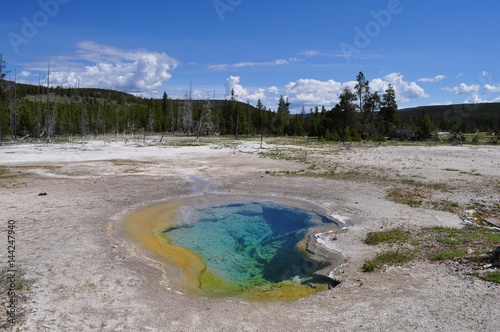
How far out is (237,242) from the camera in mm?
14852

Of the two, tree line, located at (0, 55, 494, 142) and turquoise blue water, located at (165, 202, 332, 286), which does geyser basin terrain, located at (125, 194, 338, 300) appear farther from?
tree line, located at (0, 55, 494, 142)

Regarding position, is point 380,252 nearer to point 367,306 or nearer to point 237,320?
point 367,306

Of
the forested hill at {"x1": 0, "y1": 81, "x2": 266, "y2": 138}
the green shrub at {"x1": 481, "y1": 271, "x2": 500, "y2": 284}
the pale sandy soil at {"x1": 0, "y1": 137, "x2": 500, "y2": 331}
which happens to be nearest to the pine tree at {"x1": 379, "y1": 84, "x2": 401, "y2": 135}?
the forested hill at {"x1": 0, "y1": 81, "x2": 266, "y2": 138}

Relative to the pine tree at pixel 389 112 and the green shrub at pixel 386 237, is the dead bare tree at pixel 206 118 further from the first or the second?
the green shrub at pixel 386 237

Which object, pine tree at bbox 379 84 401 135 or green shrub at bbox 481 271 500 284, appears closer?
green shrub at bbox 481 271 500 284

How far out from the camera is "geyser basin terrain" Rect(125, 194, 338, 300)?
10.2 m

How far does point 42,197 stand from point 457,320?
19.0 m

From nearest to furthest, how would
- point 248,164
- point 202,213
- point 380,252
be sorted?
point 380,252, point 202,213, point 248,164

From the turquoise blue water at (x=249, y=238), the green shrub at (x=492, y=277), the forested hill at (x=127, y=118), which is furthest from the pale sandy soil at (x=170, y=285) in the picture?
the forested hill at (x=127, y=118)

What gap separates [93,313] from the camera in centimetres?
764

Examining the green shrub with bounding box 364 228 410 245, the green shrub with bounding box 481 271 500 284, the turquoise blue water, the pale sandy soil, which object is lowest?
the turquoise blue water

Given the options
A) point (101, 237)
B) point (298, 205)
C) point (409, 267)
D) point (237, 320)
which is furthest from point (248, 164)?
point (237, 320)

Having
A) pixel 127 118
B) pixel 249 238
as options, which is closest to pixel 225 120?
pixel 127 118

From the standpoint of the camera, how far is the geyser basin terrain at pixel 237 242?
33.6ft
